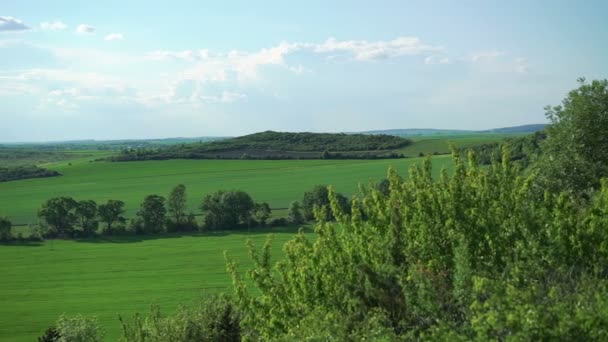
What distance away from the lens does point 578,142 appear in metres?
27.8

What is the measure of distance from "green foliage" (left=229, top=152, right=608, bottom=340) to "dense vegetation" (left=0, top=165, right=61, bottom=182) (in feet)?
476

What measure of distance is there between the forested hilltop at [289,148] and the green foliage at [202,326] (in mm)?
129771

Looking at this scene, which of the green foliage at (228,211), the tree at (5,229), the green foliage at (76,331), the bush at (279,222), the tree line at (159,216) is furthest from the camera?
the green foliage at (228,211)

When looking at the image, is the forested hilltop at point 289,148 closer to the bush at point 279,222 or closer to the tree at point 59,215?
the bush at point 279,222

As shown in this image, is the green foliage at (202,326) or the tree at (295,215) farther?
the tree at (295,215)

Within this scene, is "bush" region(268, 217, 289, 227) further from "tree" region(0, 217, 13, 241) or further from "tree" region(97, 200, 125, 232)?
"tree" region(0, 217, 13, 241)

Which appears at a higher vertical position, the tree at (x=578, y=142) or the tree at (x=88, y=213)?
the tree at (x=578, y=142)

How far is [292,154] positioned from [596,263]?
15524 centimetres

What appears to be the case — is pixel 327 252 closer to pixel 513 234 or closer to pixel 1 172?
pixel 513 234

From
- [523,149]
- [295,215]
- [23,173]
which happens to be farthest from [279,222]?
[23,173]

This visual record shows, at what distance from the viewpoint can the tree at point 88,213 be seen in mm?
91375

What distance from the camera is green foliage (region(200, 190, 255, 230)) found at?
91081 millimetres

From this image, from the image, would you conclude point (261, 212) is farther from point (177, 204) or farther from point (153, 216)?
point (153, 216)

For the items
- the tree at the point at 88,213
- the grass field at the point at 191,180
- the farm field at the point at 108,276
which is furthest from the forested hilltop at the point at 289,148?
the farm field at the point at 108,276
